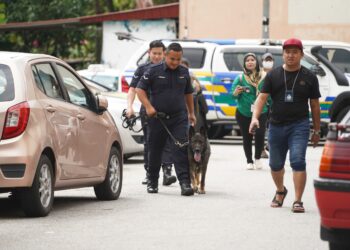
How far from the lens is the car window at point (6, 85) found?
11.4 metres

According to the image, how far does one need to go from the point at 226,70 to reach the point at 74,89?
13.3 m

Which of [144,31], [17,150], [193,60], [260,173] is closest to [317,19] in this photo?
[144,31]

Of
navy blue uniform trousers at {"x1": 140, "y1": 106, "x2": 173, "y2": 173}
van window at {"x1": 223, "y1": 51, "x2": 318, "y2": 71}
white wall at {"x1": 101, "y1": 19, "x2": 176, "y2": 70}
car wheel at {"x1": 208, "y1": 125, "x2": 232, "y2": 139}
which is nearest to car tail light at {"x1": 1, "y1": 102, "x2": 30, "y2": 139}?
navy blue uniform trousers at {"x1": 140, "y1": 106, "x2": 173, "y2": 173}

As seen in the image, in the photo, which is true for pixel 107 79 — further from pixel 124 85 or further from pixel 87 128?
pixel 87 128

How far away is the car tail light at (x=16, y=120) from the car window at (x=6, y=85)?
14 centimetres

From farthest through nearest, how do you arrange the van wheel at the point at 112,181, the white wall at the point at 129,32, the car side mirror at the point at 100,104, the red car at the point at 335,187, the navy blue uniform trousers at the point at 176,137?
the white wall at the point at 129,32 → the navy blue uniform trousers at the point at 176,137 → the van wheel at the point at 112,181 → the car side mirror at the point at 100,104 → the red car at the point at 335,187

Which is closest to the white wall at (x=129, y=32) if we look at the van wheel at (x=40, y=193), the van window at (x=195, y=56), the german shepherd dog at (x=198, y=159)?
the van window at (x=195, y=56)

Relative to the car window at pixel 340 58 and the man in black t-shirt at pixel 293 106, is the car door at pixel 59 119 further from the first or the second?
the car window at pixel 340 58

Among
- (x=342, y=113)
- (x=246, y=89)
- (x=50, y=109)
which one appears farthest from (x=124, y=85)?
(x=50, y=109)

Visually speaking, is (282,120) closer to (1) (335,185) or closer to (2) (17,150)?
(2) (17,150)

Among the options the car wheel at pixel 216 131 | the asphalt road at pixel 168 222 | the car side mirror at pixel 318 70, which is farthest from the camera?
the car wheel at pixel 216 131

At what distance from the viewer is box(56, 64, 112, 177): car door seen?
1285cm

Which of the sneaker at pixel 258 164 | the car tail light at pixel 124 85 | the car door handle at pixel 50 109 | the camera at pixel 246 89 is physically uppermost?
the car door handle at pixel 50 109

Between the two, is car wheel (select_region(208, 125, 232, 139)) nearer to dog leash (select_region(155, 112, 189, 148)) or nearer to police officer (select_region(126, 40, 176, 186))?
police officer (select_region(126, 40, 176, 186))
